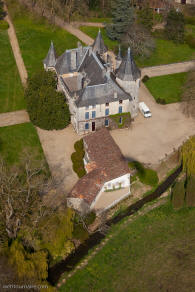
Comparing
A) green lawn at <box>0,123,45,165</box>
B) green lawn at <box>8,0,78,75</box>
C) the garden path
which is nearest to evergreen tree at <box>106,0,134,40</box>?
green lawn at <box>8,0,78,75</box>

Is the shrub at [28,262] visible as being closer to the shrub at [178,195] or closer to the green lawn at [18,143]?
the green lawn at [18,143]

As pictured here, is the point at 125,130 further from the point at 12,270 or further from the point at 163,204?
the point at 12,270

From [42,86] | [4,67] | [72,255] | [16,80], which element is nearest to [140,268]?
[72,255]

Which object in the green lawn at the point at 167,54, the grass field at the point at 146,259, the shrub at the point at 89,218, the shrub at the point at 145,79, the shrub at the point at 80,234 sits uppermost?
the green lawn at the point at 167,54

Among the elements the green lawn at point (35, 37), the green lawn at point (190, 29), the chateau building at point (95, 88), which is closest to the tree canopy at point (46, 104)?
the chateau building at point (95, 88)

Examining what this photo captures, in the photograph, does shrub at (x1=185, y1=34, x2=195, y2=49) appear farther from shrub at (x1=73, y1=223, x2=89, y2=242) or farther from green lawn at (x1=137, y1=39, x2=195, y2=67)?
shrub at (x1=73, y1=223, x2=89, y2=242)

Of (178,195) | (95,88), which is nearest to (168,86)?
(95,88)

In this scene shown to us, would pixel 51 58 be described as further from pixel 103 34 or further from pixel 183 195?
pixel 183 195
